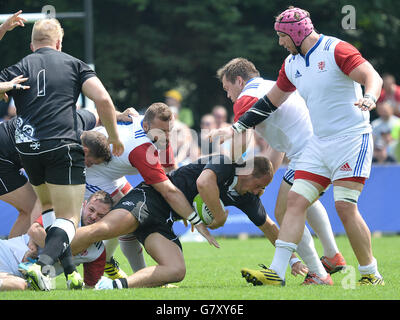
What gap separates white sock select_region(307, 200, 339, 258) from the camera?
6.96 metres

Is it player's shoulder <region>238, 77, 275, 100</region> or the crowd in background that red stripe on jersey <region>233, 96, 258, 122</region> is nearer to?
player's shoulder <region>238, 77, 275, 100</region>

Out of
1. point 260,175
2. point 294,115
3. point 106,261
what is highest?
point 294,115

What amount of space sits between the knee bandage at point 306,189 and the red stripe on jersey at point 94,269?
1758 millimetres

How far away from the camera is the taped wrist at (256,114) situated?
262 inches

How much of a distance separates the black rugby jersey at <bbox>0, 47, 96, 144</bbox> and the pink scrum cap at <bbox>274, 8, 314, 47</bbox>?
164cm

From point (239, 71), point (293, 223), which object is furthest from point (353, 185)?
point (239, 71)

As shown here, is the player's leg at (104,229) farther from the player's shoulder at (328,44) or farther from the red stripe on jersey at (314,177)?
the player's shoulder at (328,44)

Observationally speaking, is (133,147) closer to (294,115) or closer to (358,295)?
(294,115)

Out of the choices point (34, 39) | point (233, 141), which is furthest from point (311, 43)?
point (34, 39)

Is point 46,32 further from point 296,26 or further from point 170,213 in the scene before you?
point 296,26

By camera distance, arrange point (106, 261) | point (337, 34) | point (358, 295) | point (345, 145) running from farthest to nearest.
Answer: point (337, 34)
point (106, 261)
point (345, 145)
point (358, 295)

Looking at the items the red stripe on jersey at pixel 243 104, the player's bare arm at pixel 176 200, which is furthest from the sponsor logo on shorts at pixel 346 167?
the player's bare arm at pixel 176 200

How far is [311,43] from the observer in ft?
20.5
